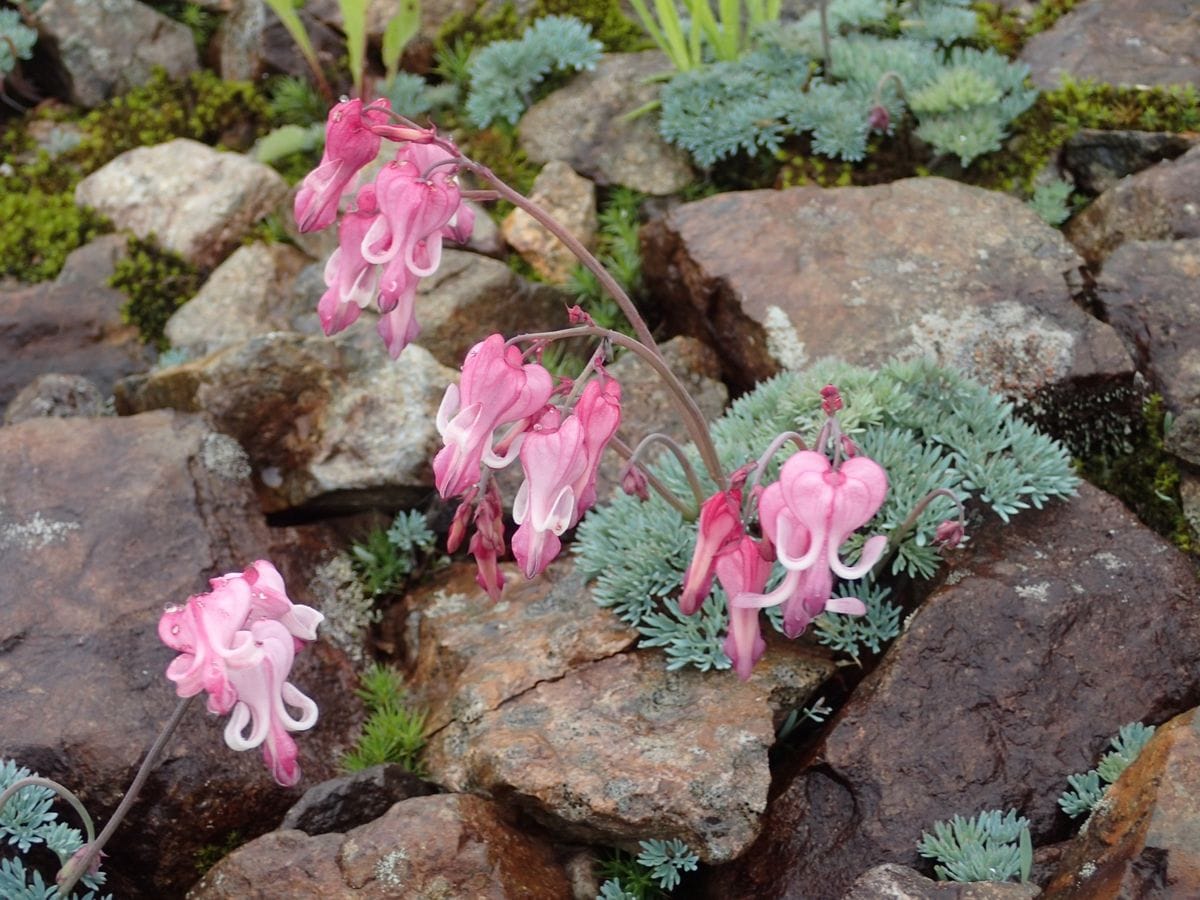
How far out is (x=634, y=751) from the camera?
379 cm

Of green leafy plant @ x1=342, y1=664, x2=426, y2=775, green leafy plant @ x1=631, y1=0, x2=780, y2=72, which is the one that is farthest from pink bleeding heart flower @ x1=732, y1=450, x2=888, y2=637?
green leafy plant @ x1=631, y1=0, x2=780, y2=72

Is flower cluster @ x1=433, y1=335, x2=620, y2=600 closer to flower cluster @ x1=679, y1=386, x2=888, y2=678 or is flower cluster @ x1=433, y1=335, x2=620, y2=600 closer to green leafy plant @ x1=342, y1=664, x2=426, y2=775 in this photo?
flower cluster @ x1=679, y1=386, x2=888, y2=678

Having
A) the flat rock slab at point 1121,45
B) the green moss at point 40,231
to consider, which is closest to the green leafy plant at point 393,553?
the green moss at point 40,231

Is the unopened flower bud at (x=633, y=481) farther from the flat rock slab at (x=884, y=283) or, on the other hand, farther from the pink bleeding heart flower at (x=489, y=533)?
the flat rock slab at (x=884, y=283)

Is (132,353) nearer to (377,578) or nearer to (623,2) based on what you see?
(377,578)

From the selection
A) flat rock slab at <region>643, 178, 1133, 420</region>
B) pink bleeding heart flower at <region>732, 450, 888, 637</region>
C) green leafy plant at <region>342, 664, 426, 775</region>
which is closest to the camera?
pink bleeding heart flower at <region>732, 450, 888, 637</region>

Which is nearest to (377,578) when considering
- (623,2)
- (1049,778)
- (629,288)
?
(629,288)

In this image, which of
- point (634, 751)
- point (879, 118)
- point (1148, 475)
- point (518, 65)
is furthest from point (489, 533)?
point (518, 65)

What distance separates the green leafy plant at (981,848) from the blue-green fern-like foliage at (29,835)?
235cm

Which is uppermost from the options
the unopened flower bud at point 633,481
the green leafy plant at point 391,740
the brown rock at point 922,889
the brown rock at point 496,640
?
the unopened flower bud at point 633,481

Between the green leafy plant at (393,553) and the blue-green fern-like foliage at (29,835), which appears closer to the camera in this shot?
the blue-green fern-like foliage at (29,835)

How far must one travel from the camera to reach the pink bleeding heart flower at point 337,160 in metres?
3.05

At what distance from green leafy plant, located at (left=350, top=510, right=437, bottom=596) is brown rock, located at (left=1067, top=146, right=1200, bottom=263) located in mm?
3268

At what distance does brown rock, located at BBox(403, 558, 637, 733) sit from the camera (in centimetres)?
419
